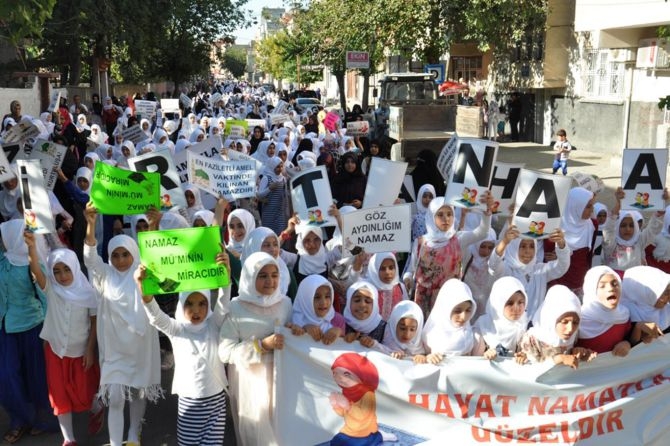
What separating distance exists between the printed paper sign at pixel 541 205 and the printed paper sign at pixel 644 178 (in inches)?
49.4

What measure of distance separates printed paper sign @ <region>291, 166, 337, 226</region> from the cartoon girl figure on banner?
171 centimetres

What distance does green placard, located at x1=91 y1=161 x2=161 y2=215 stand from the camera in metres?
5.21

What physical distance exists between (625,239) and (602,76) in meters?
17.0

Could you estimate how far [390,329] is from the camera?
453cm

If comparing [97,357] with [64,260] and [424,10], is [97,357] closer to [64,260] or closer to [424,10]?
[64,260]

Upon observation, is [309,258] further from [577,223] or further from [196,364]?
[577,223]

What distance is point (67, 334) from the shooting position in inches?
185

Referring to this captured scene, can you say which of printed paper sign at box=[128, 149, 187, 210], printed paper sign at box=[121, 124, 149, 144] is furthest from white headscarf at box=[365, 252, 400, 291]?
Result: printed paper sign at box=[121, 124, 149, 144]

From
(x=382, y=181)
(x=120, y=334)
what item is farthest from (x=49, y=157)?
(x=382, y=181)

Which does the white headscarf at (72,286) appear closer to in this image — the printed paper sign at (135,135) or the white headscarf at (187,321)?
the white headscarf at (187,321)

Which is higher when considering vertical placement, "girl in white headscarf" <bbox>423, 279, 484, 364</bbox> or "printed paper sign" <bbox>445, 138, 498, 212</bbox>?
"printed paper sign" <bbox>445, 138, 498, 212</bbox>

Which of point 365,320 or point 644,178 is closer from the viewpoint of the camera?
point 365,320

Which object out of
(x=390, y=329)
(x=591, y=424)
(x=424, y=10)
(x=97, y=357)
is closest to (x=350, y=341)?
(x=390, y=329)

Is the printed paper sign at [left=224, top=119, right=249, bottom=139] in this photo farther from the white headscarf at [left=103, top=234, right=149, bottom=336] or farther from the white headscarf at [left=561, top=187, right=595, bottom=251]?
the white headscarf at [left=103, top=234, right=149, bottom=336]
